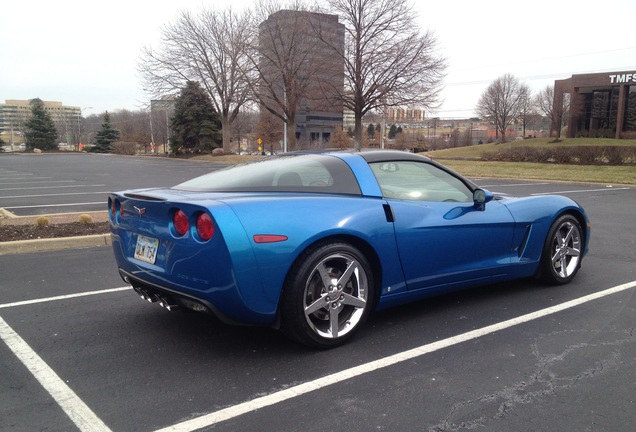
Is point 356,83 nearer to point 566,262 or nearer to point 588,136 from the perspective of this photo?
point 566,262

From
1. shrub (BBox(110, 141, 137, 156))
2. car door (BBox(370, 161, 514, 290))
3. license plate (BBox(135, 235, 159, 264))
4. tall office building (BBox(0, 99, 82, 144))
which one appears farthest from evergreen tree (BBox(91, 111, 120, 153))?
car door (BBox(370, 161, 514, 290))

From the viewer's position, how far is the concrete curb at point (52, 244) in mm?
6418

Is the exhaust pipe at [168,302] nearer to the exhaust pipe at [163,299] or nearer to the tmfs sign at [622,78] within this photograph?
the exhaust pipe at [163,299]

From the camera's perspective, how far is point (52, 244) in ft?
21.8

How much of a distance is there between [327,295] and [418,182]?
1425 mm

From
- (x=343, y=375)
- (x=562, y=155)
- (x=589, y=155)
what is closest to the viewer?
(x=343, y=375)

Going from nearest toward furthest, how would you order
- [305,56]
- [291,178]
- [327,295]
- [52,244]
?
[327,295] < [291,178] < [52,244] < [305,56]

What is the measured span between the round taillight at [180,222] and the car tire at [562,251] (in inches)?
133

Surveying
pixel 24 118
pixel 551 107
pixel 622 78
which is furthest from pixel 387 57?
pixel 24 118

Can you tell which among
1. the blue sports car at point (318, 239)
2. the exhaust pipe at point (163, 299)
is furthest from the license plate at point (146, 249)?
the exhaust pipe at point (163, 299)

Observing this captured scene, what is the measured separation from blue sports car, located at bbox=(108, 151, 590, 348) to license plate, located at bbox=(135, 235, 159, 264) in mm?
14

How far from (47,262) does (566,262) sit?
19.0ft

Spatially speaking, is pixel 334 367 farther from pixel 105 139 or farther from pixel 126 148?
pixel 105 139

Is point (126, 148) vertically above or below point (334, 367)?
above
